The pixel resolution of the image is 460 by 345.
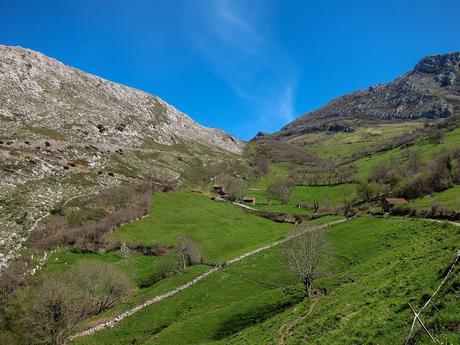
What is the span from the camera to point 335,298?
1460 inches

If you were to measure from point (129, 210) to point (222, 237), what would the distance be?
93.8 feet

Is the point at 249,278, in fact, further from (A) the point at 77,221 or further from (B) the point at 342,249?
(A) the point at 77,221

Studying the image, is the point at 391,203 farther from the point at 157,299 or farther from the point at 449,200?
the point at 157,299

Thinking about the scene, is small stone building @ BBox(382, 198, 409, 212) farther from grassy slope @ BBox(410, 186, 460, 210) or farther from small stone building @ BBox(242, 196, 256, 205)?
small stone building @ BBox(242, 196, 256, 205)

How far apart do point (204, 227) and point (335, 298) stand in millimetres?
71319

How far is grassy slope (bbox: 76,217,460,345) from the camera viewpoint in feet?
81.9

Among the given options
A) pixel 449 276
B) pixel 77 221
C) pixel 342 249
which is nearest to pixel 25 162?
pixel 77 221

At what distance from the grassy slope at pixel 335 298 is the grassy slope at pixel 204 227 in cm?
1879

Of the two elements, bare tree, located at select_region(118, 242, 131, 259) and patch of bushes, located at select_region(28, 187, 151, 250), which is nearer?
patch of bushes, located at select_region(28, 187, 151, 250)

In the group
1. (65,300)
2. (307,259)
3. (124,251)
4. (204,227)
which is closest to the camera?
(65,300)

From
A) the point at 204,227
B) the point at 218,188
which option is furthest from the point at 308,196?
the point at 204,227

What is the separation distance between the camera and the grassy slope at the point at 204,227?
91.8 m

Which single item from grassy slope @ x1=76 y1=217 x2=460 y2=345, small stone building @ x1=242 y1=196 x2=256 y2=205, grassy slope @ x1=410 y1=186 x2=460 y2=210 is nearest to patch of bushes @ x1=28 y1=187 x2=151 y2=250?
grassy slope @ x1=76 y1=217 x2=460 y2=345

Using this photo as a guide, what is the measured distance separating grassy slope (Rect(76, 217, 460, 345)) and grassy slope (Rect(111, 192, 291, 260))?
1879cm
